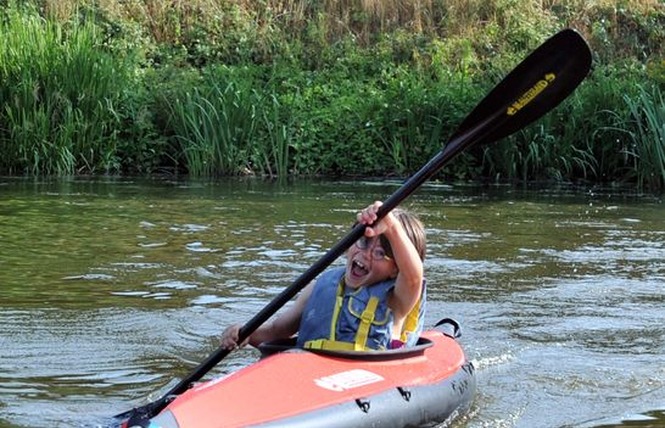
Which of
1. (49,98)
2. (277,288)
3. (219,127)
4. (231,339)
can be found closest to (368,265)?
(231,339)

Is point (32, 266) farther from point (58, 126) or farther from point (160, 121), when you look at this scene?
point (160, 121)

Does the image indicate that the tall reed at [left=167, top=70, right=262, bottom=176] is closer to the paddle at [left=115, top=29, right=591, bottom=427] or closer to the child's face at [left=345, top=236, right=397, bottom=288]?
the paddle at [left=115, top=29, right=591, bottom=427]

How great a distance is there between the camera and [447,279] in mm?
7551

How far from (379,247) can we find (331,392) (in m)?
0.71

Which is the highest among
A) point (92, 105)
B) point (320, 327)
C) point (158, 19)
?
point (158, 19)

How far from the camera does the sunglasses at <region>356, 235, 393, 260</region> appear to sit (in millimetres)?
4465

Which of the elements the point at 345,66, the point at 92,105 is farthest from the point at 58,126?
the point at 345,66

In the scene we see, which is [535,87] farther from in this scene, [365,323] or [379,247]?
[365,323]

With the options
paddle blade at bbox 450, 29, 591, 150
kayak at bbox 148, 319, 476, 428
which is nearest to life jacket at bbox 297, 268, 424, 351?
kayak at bbox 148, 319, 476, 428

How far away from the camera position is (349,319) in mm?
4520

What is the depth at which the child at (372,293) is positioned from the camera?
441cm

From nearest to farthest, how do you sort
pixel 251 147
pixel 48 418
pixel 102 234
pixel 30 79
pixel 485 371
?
1. pixel 48 418
2. pixel 485 371
3. pixel 102 234
4. pixel 30 79
5. pixel 251 147

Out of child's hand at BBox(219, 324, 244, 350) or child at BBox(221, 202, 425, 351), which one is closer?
child at BBox(221, 202, 425, 351)

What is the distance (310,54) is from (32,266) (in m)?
10.9
